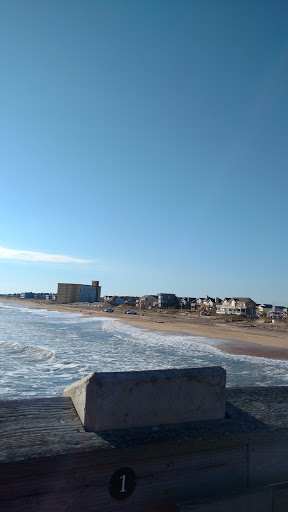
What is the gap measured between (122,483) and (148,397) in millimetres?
418

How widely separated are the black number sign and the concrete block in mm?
233

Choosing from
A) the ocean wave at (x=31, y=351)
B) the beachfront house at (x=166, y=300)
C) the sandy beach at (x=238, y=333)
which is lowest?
the sandy beach at (x=238, y=333)

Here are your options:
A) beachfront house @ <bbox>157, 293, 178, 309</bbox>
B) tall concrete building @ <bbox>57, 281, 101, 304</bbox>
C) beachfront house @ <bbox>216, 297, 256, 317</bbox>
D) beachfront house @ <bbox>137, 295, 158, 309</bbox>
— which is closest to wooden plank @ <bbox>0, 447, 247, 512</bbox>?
beachfront house @ <bbox>216, 297, 256, 317</bbox>

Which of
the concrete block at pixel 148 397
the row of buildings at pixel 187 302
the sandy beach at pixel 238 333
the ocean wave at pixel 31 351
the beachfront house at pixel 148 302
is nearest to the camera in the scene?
the concrete block at pixel 148 397

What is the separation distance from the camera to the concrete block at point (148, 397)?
1762 millimetres

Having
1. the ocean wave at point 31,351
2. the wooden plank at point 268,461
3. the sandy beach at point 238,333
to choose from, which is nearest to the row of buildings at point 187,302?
the sandy beach at point 238,333

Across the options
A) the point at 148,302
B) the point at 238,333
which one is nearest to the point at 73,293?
the point at 148,302

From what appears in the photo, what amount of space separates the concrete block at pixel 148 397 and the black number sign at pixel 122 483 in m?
0.23

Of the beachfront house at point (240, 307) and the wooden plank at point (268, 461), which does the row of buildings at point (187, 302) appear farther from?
the wooden plank at point (268, 461)

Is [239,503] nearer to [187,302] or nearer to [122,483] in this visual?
[122,483]

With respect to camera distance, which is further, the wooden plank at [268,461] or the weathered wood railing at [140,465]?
the wooden plank at [268,461]

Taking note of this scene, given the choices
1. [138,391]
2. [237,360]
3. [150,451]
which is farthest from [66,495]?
[237,360]

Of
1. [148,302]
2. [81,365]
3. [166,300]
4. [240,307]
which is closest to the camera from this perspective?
[81,365]

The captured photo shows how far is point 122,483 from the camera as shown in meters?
1.59
